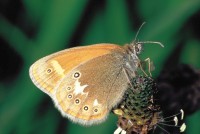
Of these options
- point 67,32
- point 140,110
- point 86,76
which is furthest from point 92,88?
point 67,32

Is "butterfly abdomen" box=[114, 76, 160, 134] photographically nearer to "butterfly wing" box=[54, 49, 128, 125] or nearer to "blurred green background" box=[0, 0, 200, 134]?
"butterfly wing" box=[54, 49, 128, 125]

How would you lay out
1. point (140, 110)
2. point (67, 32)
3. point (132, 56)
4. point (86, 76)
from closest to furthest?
point (140, 110) → point (132, 56) → point (86, 76) → point (67, 32)

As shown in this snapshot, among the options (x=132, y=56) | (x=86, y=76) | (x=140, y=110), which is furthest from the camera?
(x=86, y=76)

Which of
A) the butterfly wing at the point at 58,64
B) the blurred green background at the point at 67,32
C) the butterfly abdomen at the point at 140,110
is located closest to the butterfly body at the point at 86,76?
the butterfly wing at the point at 58,64

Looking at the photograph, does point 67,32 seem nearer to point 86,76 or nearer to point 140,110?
point 86,76

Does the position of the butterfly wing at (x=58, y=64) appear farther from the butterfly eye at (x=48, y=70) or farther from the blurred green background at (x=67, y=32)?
the blurred green background at (x=67, y=32)

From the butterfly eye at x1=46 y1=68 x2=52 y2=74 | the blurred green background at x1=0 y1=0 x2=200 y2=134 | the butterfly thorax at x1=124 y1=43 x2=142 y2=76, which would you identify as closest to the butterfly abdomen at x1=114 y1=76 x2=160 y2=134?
the butterfly thorax at x1=124 y1=43 x2=142 y2=76
